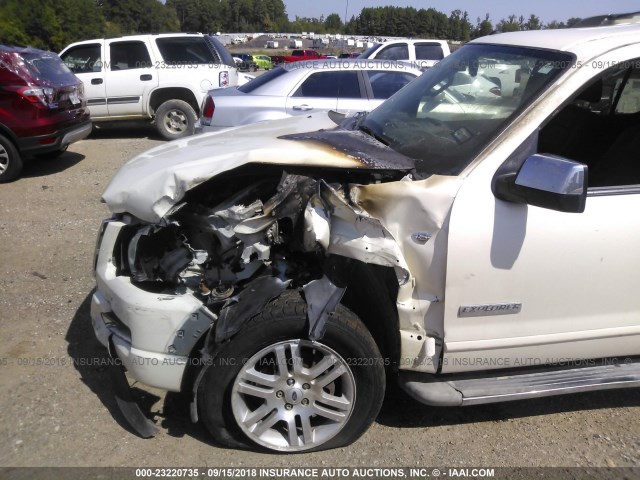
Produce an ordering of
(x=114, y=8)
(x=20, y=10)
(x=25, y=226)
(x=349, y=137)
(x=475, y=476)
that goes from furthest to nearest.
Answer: (x=114, y=8), (x=20, y=10), (x=25, y=226), (x=349, y=137), (x=475, y=476)

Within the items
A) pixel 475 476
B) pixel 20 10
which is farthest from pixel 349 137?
pixel 20 10

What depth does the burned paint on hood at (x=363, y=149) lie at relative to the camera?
8.77ft

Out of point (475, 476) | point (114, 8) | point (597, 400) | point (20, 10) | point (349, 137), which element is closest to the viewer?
point (475, 476)

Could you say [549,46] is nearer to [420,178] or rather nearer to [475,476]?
[420,178]

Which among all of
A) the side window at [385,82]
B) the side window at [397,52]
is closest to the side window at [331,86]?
the side window at [385,82]

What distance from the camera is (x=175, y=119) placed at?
1057 cm

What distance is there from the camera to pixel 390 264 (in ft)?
8.16

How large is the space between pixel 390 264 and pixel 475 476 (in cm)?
113

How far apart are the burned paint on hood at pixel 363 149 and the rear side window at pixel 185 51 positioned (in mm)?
8249

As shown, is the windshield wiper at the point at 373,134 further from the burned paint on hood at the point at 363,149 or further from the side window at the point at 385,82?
the side window at the point at 385,82

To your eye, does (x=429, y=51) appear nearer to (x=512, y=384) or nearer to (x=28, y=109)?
(x=28, y=109)

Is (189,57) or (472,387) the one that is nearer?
(472,387)

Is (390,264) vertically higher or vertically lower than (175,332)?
higher

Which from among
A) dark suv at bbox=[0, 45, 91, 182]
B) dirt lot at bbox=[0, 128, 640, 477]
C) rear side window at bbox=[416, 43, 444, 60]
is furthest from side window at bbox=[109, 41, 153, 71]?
dirt lot at bbox=[0, 128, 640, 477]
